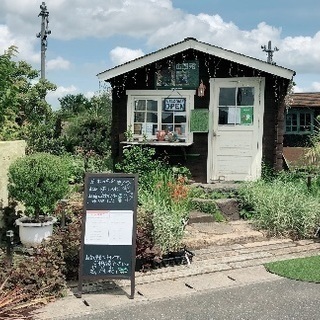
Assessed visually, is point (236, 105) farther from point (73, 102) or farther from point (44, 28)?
point (73, 102)

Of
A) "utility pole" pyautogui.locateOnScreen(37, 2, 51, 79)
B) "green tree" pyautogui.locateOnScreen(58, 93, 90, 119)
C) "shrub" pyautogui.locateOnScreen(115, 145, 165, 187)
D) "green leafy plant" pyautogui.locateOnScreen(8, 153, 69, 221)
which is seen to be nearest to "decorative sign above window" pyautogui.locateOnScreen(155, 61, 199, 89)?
"shrub" pyautogui.locateOnScreen(115, 145, 165, 187)

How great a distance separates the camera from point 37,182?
23.7 ft

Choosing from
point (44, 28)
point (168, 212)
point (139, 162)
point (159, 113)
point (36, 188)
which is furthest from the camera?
point (44, 28)

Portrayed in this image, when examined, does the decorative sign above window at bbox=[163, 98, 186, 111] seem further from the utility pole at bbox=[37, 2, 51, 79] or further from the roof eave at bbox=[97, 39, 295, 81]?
the utility pole at bbox=[37, 2, 51, 79]

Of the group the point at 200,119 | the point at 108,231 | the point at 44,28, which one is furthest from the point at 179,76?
the point at 44,28

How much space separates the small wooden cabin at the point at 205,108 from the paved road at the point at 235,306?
6152 mm

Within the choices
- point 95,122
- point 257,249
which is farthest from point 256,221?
point 95,122

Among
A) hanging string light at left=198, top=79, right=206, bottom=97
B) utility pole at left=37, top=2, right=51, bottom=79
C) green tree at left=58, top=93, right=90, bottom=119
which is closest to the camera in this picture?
hanging string light at left=198, top=79, right=206, bottom=97

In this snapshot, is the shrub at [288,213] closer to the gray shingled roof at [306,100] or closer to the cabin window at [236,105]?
the cabin window at [236,105]

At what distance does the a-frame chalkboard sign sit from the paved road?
557 millimetres

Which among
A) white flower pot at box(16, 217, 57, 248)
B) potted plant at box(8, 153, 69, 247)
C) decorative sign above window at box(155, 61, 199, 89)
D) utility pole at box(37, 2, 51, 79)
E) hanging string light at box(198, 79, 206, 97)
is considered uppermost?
utility pole at box(37, 2, 51, 79)

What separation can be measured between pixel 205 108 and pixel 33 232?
623 cm

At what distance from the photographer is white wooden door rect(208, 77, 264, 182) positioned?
1216cm

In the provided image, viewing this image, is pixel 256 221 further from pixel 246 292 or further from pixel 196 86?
pixel 196 86
